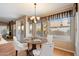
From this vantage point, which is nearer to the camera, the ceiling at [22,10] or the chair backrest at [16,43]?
the ceiling at [22,10]

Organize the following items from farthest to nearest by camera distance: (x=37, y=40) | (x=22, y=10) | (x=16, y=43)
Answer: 1. (x=37, y=40)
2. (x=16, y=43)
3. (x=22, y=10)

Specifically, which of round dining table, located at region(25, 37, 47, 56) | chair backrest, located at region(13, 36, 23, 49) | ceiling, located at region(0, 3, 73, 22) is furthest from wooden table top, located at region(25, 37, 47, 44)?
ceiling, located at region(0, 3, 73, 22)

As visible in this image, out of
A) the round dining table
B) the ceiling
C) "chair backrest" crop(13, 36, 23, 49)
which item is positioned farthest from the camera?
the round dining table

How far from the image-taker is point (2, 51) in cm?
276

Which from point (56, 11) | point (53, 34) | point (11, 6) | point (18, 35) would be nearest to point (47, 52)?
point (53, 34)

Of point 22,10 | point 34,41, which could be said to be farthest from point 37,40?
point 22,10

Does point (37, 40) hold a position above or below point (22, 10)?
below

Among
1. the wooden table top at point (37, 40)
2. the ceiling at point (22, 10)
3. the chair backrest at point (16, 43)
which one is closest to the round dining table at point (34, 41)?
the wooden table top at point (37, 40)

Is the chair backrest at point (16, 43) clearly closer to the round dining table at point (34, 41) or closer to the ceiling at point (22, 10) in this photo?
the round dining table at point (34, 41)

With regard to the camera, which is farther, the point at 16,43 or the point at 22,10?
the point at 16,43

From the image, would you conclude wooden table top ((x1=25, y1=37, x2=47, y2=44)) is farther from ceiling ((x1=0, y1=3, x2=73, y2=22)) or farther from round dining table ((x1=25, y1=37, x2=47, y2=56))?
ceiling ((x1=0, y1=3, x2=73, y2=22))

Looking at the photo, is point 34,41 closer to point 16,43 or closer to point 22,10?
point 16,43

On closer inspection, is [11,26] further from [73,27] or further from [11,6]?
[73,27]

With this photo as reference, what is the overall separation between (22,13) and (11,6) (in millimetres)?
342
